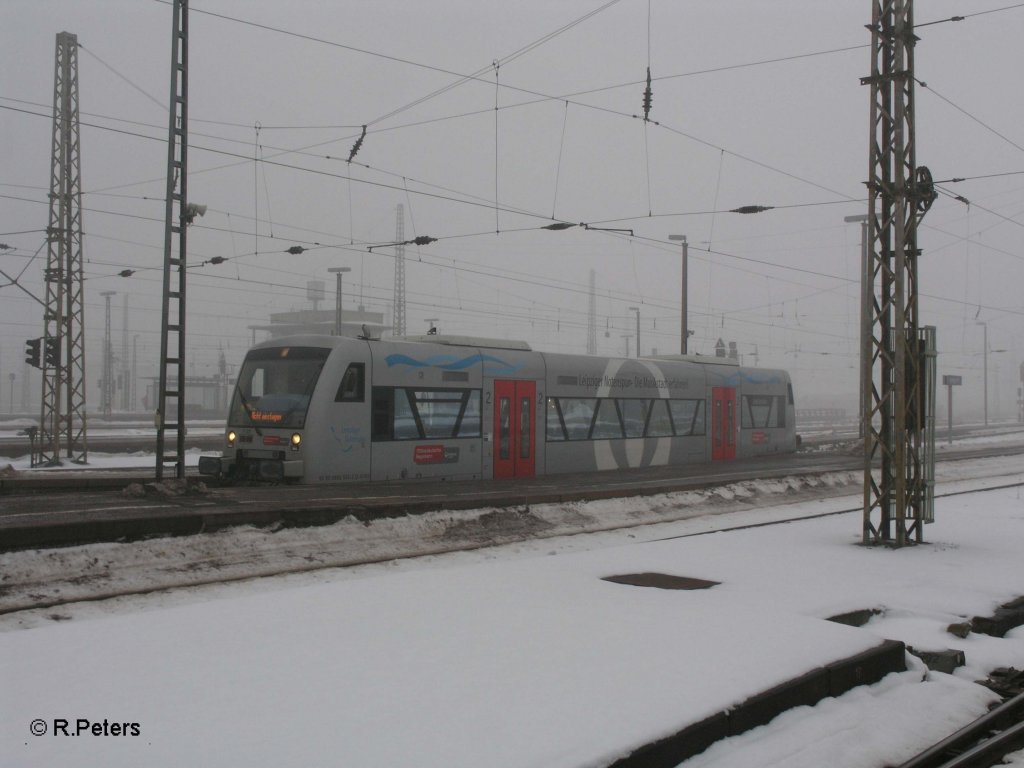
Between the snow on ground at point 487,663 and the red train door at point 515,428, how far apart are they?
9.13m

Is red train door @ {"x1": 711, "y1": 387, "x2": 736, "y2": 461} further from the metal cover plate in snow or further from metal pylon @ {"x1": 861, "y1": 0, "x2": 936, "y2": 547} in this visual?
the metal cover plate in snow

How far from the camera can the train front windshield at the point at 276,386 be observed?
16.9 metres

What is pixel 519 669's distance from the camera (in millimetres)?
6457

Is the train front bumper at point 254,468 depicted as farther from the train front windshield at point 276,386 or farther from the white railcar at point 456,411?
the train front windshield at point 276,386

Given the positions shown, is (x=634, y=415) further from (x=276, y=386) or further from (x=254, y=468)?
(x=254, y=468)

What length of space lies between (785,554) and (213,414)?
62.0 metres

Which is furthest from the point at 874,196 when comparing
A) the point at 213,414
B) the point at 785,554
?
the point at 213,414

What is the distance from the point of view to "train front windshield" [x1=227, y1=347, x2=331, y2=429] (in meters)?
16.9

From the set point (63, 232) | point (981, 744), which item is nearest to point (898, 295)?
point (981, 744)

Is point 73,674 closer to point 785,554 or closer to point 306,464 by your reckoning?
point 785,554

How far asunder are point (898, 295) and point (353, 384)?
9.55 metres

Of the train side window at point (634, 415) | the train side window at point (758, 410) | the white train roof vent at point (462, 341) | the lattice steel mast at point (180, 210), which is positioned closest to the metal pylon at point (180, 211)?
the lattice steel mast at point (180, 210)

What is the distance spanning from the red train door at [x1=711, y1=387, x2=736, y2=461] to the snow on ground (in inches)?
634

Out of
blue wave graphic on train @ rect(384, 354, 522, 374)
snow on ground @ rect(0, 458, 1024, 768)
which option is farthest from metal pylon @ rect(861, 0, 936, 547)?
blue wave graphic on train @ rect(384, 354, 522, 374)
